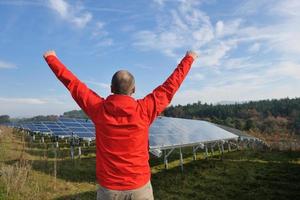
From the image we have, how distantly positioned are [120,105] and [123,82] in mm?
188

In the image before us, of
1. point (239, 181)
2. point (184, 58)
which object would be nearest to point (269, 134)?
point (239, 181)

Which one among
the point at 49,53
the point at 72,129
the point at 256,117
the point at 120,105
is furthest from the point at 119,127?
the point at 256,117

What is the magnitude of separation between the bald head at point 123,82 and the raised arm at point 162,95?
0.17 m

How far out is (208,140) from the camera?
17266 millimetres

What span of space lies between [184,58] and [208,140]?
14146 millimetres

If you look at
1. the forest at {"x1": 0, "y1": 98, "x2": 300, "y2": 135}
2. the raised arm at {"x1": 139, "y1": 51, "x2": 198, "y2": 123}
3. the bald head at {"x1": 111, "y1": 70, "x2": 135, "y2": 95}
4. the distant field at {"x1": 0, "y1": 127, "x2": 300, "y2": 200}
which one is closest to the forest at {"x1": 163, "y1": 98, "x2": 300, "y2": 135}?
the forest at {"x1": 0, "y1": 98, "x2": 300, "y2": 135}

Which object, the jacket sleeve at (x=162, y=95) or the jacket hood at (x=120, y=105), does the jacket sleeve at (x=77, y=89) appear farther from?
the jacket sleeve at (x=162, y=95)

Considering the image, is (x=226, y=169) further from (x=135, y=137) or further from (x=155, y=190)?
(x=135, y=137)

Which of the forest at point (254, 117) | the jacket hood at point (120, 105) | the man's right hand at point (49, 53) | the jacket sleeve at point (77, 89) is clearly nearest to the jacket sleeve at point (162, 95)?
the jacket hood at point (120, 105)

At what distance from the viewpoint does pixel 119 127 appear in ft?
10.3

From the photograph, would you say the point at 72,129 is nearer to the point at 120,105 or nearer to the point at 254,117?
the point at 120,105

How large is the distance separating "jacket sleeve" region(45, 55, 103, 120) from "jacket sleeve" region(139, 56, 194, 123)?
403 mm

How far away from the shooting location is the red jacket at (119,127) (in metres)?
3.11

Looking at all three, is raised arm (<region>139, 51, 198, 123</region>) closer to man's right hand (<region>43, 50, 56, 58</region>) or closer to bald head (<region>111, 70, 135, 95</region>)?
bald head (<region>111, 70, 135, 95</region>)
